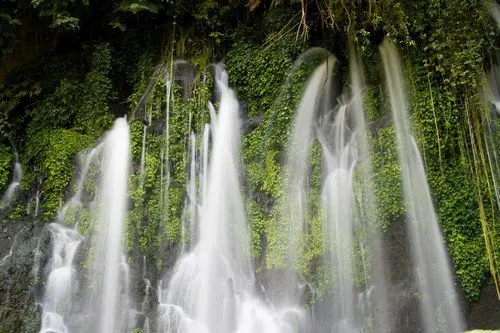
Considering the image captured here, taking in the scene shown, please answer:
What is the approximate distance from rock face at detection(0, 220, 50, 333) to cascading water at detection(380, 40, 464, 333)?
6348mm

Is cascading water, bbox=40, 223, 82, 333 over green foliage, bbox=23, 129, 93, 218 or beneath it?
beneath

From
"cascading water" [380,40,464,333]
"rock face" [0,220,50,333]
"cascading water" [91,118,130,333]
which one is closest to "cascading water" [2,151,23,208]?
"rock face" [0,220,50,333]

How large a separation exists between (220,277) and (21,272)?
3591mm

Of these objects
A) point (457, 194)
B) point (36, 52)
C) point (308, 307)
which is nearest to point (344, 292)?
point (308, 307)

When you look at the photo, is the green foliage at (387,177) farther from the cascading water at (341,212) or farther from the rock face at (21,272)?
the rock face at (21,272)

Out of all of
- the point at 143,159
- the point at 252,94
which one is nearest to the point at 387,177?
the point at 252,94

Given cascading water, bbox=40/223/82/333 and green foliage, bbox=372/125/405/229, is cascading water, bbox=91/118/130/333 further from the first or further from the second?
green foliage, bbox=372/125/405/229

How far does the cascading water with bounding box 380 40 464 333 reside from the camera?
282 inches

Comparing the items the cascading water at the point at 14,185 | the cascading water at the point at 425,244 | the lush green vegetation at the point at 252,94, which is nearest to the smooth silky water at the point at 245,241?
the cascading water at the point at 425,244

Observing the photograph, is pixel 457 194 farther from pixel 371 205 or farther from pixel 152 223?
pixel 152 223

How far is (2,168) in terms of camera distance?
10188mm

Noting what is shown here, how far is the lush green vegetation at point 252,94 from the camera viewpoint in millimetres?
8047

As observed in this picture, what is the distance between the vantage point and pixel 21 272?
8.57 meters

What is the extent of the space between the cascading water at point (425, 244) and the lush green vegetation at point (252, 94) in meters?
0.16
